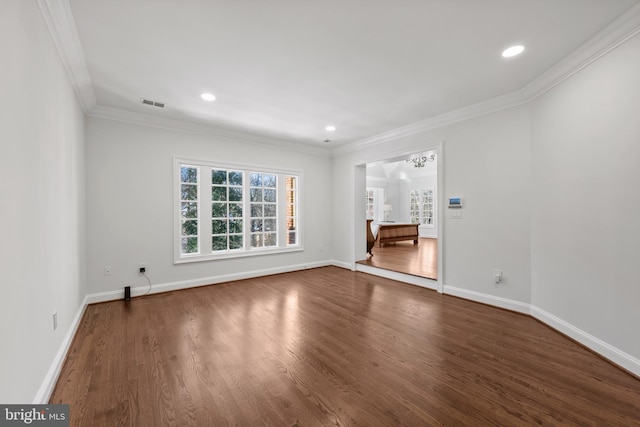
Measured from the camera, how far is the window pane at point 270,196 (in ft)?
17.7

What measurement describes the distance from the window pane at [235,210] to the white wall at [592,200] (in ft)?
14.9

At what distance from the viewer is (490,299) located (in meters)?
3.57

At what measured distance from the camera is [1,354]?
1.21 m

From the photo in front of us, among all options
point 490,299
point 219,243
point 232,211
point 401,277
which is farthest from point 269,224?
point 490,299

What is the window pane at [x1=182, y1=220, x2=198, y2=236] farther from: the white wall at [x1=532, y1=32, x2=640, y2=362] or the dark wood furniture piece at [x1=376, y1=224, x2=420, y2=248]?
the dark wood furniture piece at [x1=376, y1=224, x2=420, y2=248]


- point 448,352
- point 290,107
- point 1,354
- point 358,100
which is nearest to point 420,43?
point 358,100

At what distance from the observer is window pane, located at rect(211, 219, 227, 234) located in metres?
4.72

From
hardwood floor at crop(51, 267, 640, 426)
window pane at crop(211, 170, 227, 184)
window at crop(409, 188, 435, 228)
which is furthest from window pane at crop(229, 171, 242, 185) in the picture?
window at crop(409, 188, 435, 228)

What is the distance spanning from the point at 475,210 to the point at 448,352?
2.15m

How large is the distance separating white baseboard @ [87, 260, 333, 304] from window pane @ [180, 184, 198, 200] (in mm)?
1403

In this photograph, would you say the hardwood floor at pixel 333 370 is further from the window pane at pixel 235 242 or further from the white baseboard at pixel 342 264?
the white baseboard at pixel 342 264

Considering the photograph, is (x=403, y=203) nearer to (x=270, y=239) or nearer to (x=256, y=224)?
(x=270, y=239)

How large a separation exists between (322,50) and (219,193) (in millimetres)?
3221

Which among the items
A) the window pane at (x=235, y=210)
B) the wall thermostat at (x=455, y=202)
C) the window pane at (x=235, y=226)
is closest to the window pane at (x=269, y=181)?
the window pane at (x=235, y=210)
